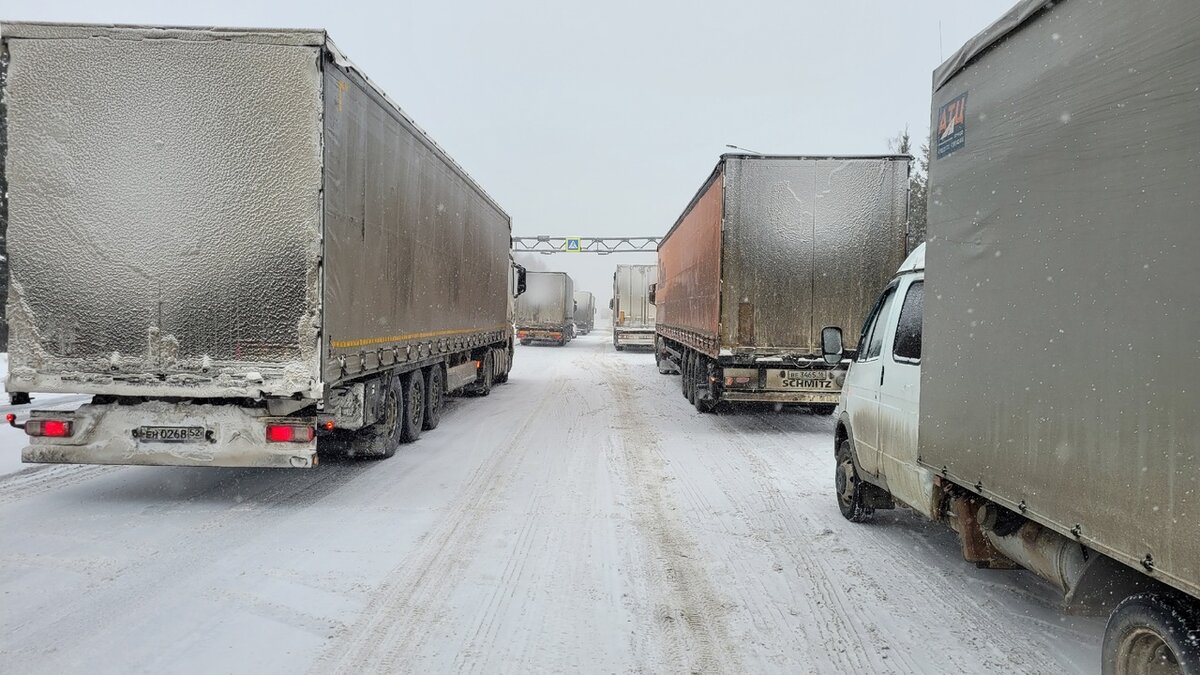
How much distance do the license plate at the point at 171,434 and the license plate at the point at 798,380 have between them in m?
6.97

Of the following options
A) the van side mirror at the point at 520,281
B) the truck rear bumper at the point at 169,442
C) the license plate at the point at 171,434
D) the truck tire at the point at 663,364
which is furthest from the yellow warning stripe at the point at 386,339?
the truck tire at the point at 663,364

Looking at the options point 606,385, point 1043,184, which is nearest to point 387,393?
point 1043,184

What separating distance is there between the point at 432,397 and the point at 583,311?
46516 millimetres

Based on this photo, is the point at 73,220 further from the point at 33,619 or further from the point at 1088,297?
the point at 1088,297

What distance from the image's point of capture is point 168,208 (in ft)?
17.8

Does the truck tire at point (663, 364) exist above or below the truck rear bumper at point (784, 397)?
below

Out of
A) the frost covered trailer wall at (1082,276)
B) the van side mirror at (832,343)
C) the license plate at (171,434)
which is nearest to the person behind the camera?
the frost covered trailer wall at (1082,276)

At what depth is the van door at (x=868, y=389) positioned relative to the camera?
522cm

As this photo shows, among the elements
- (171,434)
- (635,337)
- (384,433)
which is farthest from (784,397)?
(635,337)

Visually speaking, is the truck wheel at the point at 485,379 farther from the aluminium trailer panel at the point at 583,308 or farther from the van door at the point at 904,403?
the aluminium trailer panel at the point at 583,308

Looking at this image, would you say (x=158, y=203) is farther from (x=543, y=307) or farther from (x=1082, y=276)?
(x=543, y=307)

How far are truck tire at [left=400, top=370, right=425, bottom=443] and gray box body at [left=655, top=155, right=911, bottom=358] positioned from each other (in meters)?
4.01

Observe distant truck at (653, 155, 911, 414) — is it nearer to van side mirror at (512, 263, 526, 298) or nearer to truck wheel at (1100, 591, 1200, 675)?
truck wheel at (1100, 591, 1200, 675)

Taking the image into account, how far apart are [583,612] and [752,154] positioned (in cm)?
736
